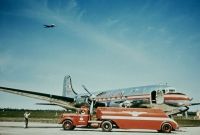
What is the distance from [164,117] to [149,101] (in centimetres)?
618

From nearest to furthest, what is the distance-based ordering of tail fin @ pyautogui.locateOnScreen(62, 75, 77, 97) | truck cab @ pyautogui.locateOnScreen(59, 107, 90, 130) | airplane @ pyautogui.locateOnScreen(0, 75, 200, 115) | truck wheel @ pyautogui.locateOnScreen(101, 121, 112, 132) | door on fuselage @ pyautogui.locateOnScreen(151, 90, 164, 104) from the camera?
truck wheel @ pyautogui.locateOnScreen(101, 121, 112, 132) < truck cab @ pyautogui.locateOnScreen(59, 107, 90, 130) < airplane @ pyautogui.locateOnScreen(0, 75, 200, 115) < door on fuselage @ pyautogui.locateOnScreen(151, 90, 164, 104) < tail fin @ pyautogui.locateOnScreen(62, 75, 77, 97)

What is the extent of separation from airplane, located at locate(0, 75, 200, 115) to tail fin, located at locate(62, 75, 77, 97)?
1278 centimetres

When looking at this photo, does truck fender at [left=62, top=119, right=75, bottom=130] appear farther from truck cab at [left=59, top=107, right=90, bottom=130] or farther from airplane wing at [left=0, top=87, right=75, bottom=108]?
airplane wing at [left=0, top=87, right=75, bottom=108]

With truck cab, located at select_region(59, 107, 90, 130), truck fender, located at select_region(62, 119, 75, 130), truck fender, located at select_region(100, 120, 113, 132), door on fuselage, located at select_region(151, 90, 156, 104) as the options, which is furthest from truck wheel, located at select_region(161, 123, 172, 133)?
truck fender, located at select_region(62, 119, 75, 130)

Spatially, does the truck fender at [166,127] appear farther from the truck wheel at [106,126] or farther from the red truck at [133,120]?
the truck wheel at [106,126]

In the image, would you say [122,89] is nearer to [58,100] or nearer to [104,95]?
[104,95]

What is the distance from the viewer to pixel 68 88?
4950 cm

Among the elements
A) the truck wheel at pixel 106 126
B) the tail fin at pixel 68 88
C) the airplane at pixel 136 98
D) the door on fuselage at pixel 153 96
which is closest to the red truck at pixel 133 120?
the truck wheel at pixel 106 126

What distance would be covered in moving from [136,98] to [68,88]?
23188mm

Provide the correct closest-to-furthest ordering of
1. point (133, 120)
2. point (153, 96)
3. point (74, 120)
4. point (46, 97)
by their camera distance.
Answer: point (133, 120) → point (74, 120) → point (153, 96) → point (46, 97)

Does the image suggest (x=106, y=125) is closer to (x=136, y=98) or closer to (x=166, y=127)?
(x=166, y=127)

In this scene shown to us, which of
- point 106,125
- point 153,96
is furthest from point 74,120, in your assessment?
point 153,96

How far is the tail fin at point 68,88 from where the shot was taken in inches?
1929

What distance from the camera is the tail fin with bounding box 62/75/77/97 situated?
161 ft
